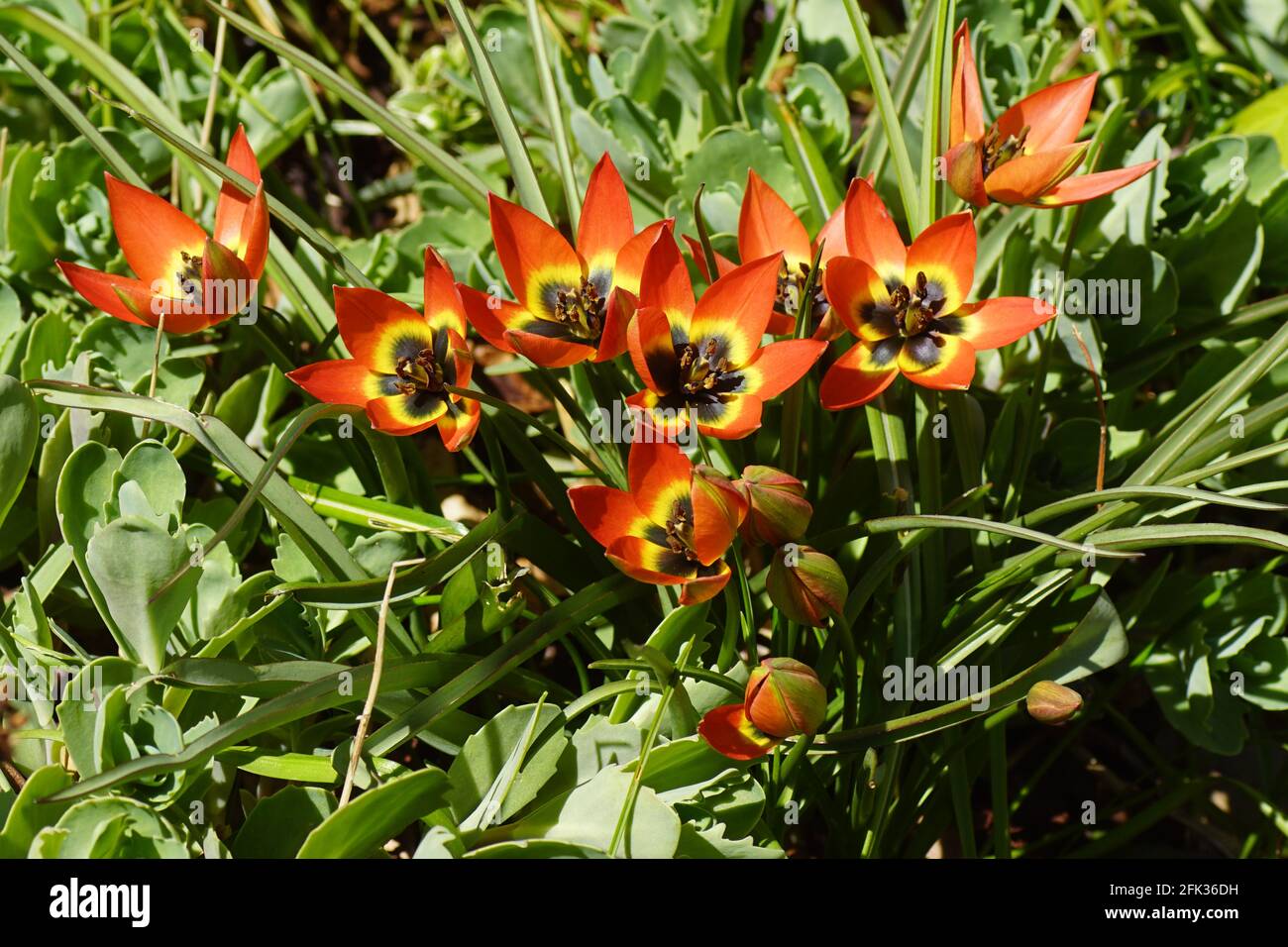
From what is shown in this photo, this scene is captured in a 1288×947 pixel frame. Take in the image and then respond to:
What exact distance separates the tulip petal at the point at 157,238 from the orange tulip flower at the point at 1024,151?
2.61 feet

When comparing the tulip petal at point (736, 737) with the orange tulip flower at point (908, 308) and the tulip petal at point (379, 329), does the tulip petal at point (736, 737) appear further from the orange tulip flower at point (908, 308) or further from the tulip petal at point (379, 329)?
the tulip petal at point (379, 329)

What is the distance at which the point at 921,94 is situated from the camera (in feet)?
5.06

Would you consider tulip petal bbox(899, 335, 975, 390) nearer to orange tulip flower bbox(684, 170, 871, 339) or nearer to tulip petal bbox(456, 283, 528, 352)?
orange tulip flower bbox(684, 170, 871, 339)

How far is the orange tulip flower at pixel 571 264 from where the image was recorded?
3.48 ft

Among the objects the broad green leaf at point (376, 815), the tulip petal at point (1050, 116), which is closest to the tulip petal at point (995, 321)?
the tulip petal at point (1050, 116)

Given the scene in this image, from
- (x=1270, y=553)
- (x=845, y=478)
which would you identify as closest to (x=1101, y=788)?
(x=1270, y=553)

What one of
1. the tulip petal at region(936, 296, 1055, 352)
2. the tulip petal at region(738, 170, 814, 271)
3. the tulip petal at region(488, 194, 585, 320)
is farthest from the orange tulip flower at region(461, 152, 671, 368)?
the tulip petal at region(936, 296, 1055, 352)

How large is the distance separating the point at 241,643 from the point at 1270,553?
141 cm

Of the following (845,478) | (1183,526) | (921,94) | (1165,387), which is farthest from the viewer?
(1165,387)

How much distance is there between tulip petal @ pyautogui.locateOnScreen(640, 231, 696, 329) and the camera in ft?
3.26

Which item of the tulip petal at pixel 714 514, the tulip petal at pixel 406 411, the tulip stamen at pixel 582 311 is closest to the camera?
the tulip petal at pixel 714 514

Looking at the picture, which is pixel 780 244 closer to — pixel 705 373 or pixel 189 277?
pixel 705 373
